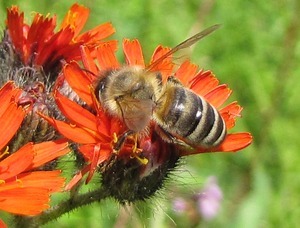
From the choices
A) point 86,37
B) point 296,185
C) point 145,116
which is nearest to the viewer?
point 145,116

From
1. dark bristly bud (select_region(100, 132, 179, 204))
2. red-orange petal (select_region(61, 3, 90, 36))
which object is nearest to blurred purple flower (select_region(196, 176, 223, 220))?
red-orange petal (select_region(61, 3, 90, 36))

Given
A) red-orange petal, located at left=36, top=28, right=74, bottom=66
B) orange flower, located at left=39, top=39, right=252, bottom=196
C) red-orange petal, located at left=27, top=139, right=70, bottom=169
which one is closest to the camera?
red-orange petal, located at left=27, top=139, right=70, bottom=169

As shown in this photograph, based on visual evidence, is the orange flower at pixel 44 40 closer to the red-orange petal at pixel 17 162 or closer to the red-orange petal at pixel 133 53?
the red-orange petal at pixel 133 53

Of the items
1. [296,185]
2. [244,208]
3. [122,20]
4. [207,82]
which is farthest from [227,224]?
[207,82]

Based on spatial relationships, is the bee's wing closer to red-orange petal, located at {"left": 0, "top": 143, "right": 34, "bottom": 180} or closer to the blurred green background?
red-orange petal, located at {"left": 0, "top": 143, "right": 34, "bottom": 180}

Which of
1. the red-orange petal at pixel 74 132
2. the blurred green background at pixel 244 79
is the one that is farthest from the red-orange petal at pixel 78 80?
the blurred green background at pixel 244 79

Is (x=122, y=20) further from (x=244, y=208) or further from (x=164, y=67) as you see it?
(x=164, y=67)
